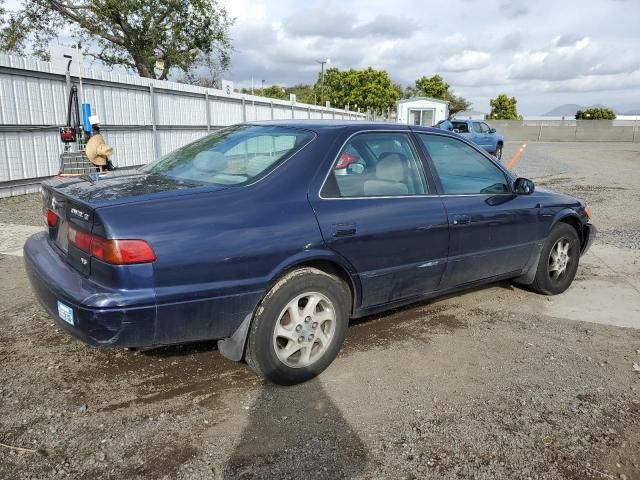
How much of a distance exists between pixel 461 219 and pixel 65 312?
273cm

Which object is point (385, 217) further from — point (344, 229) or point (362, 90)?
point (362, 90)

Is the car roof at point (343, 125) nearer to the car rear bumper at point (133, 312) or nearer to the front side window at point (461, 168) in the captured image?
the front side window at point (461, 168)

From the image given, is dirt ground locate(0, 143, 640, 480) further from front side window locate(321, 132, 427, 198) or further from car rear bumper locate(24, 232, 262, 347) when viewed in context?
front side window locate(321, 132, 427, 198)

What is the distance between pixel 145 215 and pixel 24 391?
140 cm

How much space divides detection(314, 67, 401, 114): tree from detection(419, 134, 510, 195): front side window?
2166 inches

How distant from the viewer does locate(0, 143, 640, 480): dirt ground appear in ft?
8.34

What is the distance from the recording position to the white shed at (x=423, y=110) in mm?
42438

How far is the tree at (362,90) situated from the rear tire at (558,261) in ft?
179

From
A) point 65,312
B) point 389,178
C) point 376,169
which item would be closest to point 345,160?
point 376,169

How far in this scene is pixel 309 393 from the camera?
321 cm

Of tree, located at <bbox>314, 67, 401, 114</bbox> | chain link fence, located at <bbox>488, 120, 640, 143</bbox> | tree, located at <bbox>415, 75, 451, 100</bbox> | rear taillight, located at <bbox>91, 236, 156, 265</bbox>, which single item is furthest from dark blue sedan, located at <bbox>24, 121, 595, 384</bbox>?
tree, located at <bbox>415, 75, 451, 100</bbox>

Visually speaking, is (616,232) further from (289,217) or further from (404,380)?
(289,217)

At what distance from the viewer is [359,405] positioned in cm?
306

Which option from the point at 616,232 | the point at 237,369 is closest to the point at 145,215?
the point at 237,369
